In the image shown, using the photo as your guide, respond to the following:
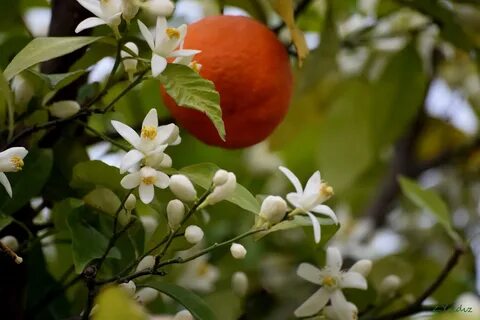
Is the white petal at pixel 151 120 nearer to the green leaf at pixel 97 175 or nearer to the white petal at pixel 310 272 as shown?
the green leaf at pixel 97 175

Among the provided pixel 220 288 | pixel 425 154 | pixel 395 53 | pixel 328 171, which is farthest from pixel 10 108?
pixel 425 154

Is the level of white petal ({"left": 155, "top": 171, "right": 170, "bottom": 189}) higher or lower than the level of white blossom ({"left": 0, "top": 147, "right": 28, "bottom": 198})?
lower

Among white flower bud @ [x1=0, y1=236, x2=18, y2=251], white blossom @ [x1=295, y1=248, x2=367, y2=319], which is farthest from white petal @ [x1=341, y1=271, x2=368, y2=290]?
white flower bud @ [x1=0, y1=236, x2=18, y2=251]

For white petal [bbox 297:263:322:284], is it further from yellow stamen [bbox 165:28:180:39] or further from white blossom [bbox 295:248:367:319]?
yellow stamen [bbox 165:28:180:39]

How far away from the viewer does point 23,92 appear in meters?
0.56

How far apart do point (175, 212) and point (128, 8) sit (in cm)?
11

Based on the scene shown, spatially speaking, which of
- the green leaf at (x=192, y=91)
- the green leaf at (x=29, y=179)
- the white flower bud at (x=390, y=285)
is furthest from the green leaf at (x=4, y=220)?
the white flower bud at (x=390, y=285)

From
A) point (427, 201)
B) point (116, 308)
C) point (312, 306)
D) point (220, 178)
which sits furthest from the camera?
point (427, 201)

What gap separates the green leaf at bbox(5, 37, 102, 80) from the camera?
0.48 meters

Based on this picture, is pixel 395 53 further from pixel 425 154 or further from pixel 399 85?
pixel 425 154

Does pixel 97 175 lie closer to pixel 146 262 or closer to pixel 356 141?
pixel 146 262

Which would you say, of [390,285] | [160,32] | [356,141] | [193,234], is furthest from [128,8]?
[356,141]

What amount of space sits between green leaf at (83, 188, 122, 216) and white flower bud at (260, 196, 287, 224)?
0.29 ft

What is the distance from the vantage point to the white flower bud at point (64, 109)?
1.81ft
